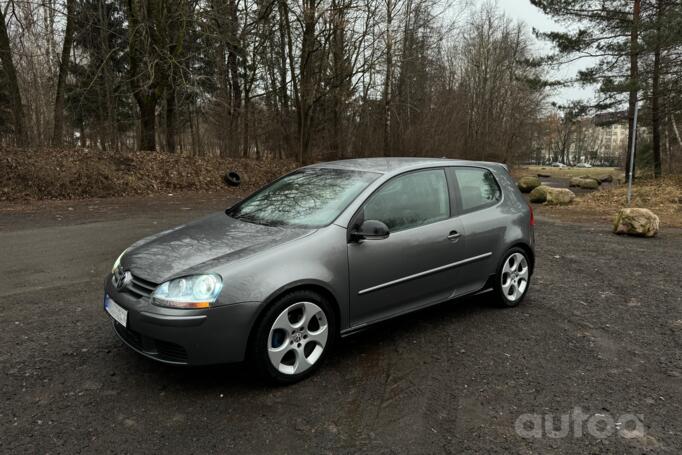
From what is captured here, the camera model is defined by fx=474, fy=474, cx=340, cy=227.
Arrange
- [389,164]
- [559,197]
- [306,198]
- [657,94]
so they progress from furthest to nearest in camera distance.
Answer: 1. [657,94]
2. [559,197]
3. [389,164]
4. [306,198]

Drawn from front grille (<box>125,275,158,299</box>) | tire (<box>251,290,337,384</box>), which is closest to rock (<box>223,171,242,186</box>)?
front grille (<box>125,275,158,299</box>)

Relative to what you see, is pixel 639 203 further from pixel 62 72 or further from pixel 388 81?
pixel 62 72

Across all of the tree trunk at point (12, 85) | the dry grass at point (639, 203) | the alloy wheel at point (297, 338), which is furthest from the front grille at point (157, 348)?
the tree trunk at point (12, 85)

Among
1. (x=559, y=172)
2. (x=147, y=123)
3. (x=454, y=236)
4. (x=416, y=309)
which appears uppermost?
(x=147, y=123)

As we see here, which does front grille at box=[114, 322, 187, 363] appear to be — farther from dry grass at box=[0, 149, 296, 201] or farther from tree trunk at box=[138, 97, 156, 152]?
tree trunk at box=[138, 97, 156, 152]

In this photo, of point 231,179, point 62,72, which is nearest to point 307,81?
point 231,179

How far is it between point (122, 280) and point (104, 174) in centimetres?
1238

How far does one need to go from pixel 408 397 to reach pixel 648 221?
8.31 metres

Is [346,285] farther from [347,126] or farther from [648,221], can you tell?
[347,126]

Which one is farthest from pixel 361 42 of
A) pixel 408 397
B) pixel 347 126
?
pixel 408 397

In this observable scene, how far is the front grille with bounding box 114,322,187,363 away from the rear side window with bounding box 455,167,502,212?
2.73 metres

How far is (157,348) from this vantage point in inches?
120

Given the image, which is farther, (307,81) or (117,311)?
(307,81)

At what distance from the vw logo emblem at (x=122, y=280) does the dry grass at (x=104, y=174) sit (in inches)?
433
